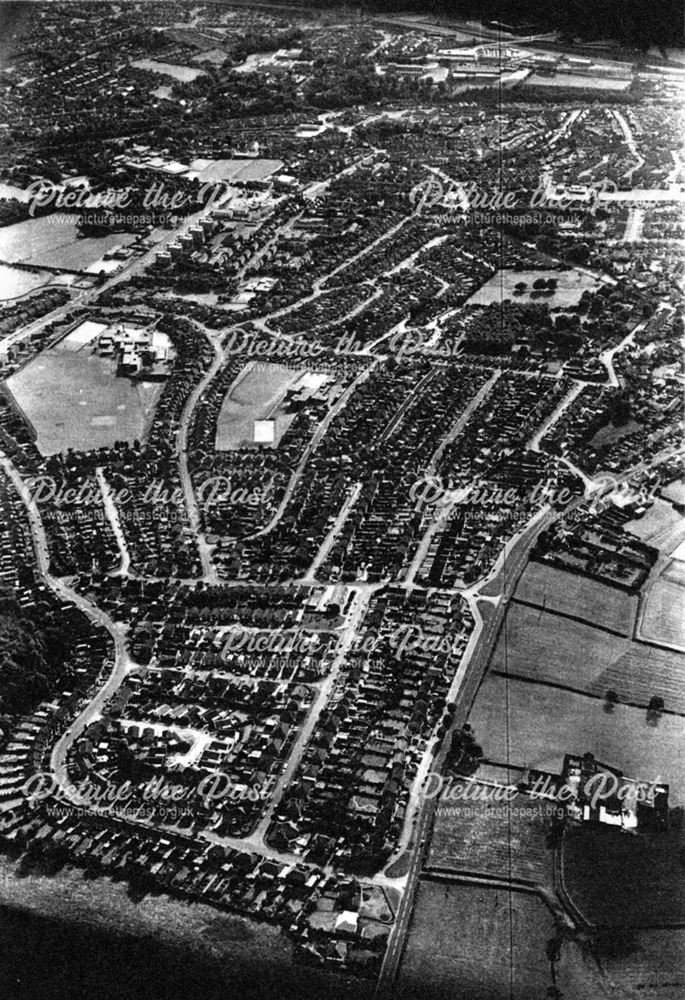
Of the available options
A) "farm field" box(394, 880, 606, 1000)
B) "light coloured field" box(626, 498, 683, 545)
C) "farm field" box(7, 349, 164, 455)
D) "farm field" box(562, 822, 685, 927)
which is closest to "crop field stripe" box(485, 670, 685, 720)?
"farm field" box(562, 822, 685, 927)

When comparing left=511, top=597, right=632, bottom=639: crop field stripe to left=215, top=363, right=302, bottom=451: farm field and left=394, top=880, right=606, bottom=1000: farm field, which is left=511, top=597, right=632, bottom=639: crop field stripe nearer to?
left=394, top=880, right=606, bottom=1000: farm field

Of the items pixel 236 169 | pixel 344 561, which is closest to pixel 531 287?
pixel 236 169

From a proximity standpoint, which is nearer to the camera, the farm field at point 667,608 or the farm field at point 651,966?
the farm field at point 651,966

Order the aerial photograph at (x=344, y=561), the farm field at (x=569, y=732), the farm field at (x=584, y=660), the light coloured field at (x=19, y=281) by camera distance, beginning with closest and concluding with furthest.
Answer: the aerial photograph at (x=344, y=561)
the farm field at (x=569, y=732)
the farm field at (x=584, y=660)
the light coloured field at (x=19, y=281)

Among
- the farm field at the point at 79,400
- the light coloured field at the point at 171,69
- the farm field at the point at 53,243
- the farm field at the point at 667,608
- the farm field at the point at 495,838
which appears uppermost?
the farm field at the point at 495,838

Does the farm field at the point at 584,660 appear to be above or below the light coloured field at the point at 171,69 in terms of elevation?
above

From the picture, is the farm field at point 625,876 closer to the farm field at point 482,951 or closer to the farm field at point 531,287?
the farm field at point 482,951

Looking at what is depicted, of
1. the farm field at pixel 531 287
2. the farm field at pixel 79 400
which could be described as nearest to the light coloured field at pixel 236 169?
the farm field at pixel 531 287

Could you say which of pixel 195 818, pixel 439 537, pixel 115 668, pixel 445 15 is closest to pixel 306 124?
pixel 445 15
